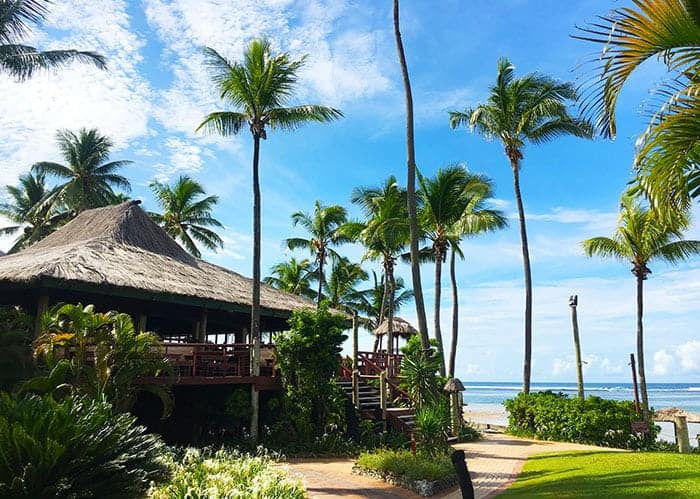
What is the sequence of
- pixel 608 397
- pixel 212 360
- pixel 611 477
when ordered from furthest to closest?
pixel 608 397 → pixel 212 360 → pixel 611 477

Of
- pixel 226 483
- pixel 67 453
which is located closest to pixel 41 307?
pixel 226 483

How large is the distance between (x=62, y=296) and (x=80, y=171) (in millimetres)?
18999

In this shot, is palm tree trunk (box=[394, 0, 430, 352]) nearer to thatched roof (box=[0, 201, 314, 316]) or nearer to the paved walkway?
→ the paved walkway

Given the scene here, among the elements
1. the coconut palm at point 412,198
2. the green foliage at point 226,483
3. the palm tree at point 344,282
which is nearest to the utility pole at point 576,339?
the coconut palm at point 412,198

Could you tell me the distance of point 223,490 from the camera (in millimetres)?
6754

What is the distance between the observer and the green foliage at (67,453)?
5344 mm

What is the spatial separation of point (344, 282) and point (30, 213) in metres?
19.8

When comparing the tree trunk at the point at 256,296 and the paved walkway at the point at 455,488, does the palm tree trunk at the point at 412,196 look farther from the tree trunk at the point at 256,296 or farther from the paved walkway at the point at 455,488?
the tree trunk at the point at 256,296

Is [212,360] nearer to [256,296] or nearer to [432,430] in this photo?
[256,296]

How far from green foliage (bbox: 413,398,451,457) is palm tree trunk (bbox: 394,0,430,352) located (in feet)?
6.09

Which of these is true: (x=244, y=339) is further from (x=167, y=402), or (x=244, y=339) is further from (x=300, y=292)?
(x=300, y=292)

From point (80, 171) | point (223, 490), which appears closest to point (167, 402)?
point (223, 490)

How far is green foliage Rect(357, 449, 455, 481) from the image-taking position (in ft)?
31.5

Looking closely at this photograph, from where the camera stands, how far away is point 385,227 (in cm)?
2225
